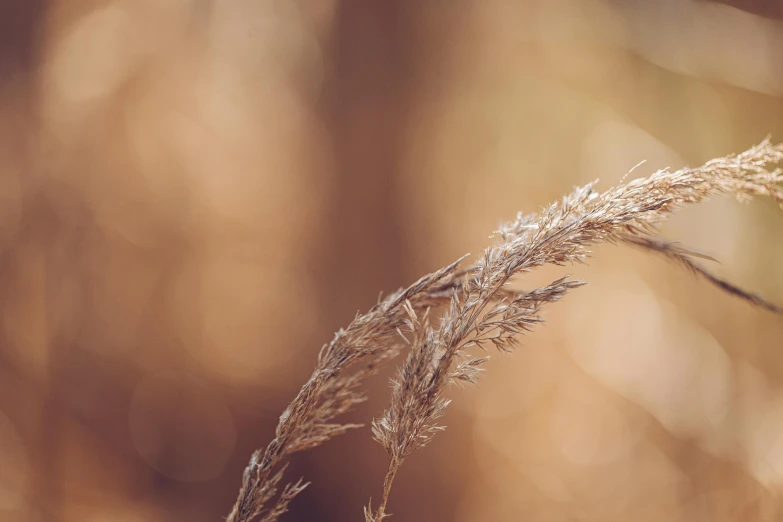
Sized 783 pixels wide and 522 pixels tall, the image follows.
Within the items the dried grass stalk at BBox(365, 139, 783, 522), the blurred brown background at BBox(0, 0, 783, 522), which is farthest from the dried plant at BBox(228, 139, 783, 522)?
the blurred brown background at BBox(0, 0, 783, 522)

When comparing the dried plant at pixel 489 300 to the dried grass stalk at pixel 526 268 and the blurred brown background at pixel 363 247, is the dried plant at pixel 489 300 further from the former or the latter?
the blurred brown background at pixel 363 247

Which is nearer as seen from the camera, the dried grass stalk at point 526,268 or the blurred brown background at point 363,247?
the dried grass stalk at point 526,268

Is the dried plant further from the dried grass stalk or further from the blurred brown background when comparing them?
the blurred brown background

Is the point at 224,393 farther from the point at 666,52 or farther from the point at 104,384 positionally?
the point at 666,52

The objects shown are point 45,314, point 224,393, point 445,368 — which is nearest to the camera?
point 445,368

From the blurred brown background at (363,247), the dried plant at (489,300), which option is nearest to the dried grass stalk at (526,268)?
the dried plant at (489,300)

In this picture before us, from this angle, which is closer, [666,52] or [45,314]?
[45,314]

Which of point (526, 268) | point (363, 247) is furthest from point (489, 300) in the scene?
point (363, 247)

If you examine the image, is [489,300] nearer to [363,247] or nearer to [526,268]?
[526,268]

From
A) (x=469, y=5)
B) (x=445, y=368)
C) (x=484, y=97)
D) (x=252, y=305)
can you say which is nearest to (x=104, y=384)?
(x=252, y=305)
